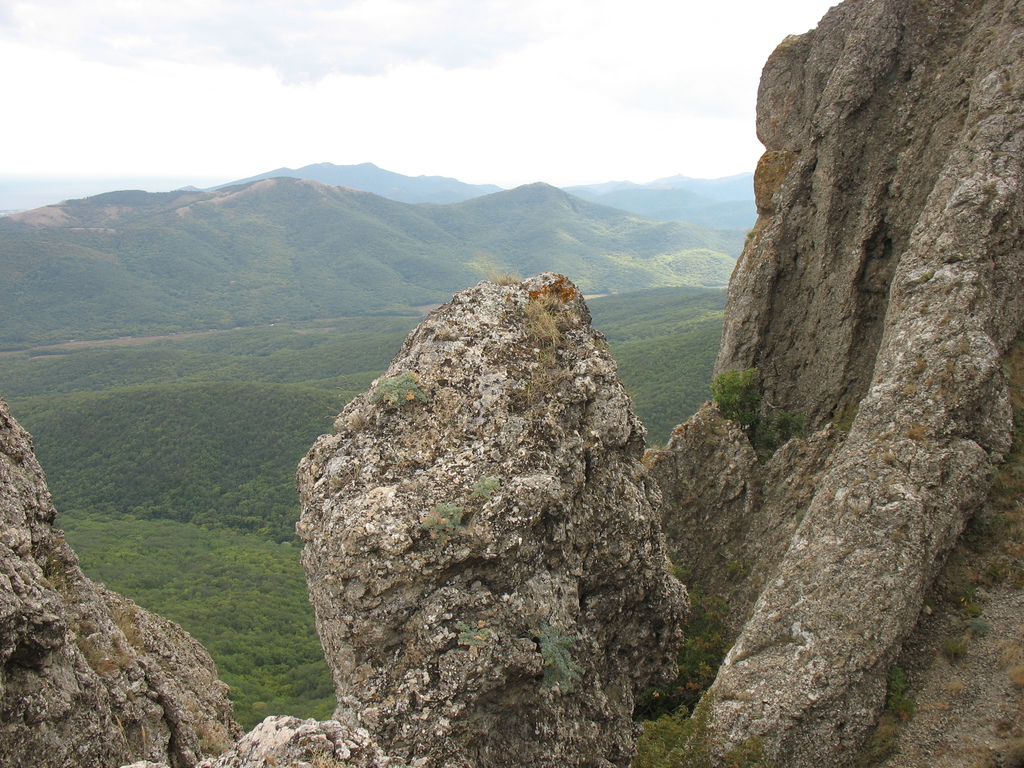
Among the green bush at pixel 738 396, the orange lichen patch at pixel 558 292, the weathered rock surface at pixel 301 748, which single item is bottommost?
the weathered rock surface at pixel 301 748

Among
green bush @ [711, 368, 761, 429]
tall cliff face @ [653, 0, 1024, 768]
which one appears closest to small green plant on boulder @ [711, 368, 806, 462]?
green bush @ [711, 368, 761, 429]

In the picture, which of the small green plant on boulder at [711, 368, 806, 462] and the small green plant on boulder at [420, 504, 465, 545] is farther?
the small green plant on boulder at [711, 368, 806, 462]

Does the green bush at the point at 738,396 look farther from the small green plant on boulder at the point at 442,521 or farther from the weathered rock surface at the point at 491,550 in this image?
the small green plant on boulder at the point at 442,521

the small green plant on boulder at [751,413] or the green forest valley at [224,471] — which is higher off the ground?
the small green plant on boulder at [751,413]

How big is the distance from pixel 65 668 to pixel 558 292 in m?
10.9

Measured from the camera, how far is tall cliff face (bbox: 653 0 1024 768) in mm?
10531

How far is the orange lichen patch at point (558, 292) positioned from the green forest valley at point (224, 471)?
15.2ft

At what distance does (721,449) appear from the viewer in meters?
20.0

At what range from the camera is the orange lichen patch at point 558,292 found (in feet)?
44.3

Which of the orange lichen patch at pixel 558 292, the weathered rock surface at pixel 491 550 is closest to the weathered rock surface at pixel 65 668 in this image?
the weathered rock surface at pixel 491 550

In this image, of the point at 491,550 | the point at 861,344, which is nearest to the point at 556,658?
the point at 491,550

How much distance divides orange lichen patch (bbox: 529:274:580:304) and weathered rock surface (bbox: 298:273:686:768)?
661mm

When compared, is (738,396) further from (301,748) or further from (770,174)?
(301,748)

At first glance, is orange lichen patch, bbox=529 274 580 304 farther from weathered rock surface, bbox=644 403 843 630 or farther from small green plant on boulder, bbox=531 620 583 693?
weathered rock surface, bbox=644 403 843 630
